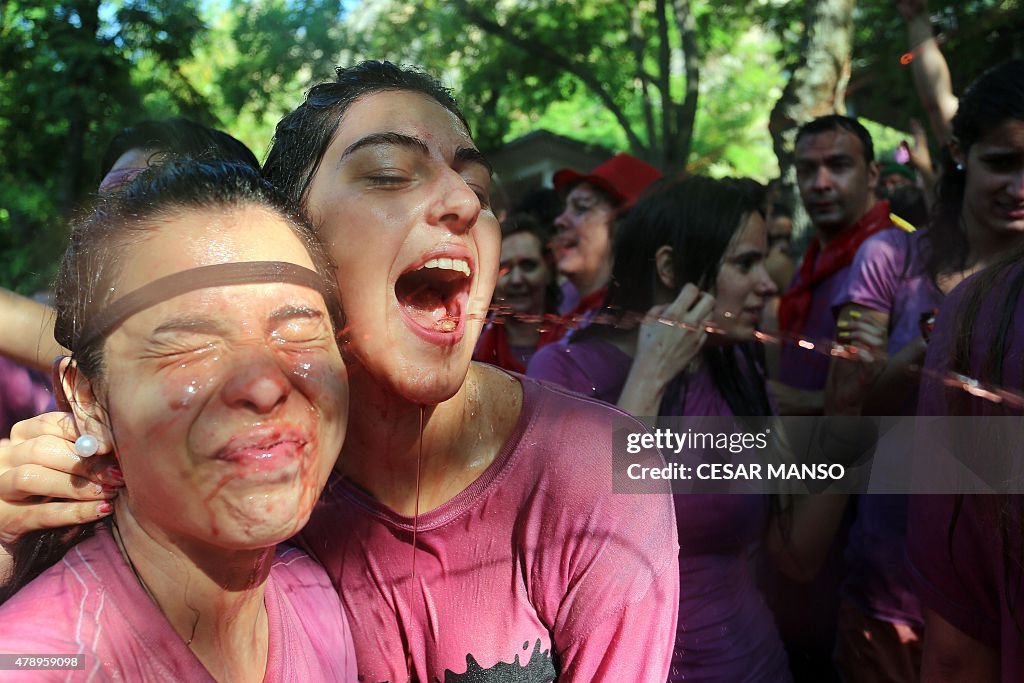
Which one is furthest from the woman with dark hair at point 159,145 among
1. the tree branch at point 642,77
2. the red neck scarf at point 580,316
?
the tree branch at point 642,77

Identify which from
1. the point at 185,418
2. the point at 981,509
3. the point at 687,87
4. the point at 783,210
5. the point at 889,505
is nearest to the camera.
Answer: the point at 185,418

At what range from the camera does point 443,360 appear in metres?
1.17

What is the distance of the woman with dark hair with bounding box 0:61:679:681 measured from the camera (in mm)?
1233

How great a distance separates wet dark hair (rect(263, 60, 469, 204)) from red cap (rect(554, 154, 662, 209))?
3.16ft

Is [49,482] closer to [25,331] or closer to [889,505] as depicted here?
[25,331]

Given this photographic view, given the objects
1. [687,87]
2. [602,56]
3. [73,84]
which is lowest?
[73,84]

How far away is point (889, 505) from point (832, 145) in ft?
4.72

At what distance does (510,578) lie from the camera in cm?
131

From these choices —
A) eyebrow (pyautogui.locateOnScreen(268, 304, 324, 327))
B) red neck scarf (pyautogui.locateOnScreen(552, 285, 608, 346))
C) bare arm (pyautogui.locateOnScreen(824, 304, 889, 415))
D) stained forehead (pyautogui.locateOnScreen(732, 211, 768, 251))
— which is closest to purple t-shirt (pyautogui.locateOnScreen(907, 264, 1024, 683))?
bare arm (pyautogui.locateOnScreen(824, 304, 889, 415))

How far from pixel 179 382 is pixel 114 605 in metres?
0.32

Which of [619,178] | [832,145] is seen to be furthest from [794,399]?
[832,145]

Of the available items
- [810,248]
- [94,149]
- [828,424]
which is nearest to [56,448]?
[828,424]

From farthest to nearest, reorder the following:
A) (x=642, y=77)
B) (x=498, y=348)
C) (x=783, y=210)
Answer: (x=642, y=77) → (x=783, y=210) → (x=498, y=348)

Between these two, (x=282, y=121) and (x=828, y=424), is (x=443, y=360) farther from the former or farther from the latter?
(x=828, y=424)
